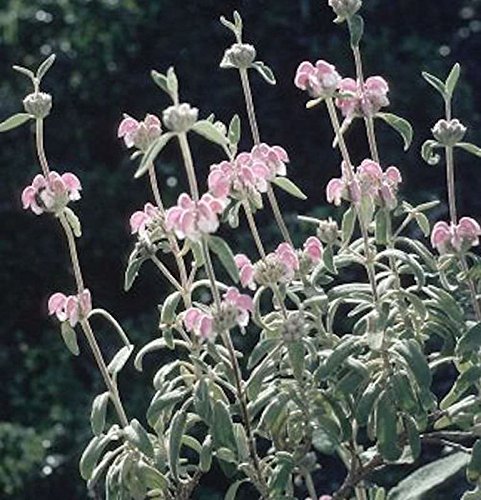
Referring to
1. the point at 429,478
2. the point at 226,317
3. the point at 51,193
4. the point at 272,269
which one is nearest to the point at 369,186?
the point at 272,269

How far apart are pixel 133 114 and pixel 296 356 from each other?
9.92 ft

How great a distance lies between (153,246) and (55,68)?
2.92 meters

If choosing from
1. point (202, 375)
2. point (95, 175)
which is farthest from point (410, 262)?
point (95, 175)

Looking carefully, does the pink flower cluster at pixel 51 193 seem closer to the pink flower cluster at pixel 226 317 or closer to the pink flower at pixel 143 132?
the pink flower at pixel 143 132

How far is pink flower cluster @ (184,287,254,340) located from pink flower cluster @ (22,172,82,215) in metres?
0.24

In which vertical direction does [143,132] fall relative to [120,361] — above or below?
above

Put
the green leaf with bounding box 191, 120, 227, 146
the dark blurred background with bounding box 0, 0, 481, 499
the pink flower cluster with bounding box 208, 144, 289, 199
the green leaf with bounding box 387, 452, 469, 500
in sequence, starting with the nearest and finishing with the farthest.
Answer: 1. the green leaf with bounding box 191, 120, 227, 146
2. the pink flower cluster with bounding box 208, 144, 289, 199
3. the green leaf with bounding box 387, 452, 469, 500
4. the dark blurred background with bounding box 0, 0, 481, 499

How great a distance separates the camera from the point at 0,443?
12.9 feet

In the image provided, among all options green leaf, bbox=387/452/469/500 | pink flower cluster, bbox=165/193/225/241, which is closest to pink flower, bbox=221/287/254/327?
pink flower cluster, bbox=165/193/225/241

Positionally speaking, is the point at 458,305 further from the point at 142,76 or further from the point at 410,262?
the point at 142,76

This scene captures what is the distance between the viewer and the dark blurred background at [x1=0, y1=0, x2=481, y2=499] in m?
4.32

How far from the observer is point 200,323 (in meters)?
1.67

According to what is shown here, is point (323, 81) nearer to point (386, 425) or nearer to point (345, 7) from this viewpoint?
point (345, 7)

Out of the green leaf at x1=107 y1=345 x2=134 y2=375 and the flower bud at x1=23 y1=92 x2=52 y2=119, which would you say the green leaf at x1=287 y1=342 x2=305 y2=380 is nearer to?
the green leaf at x1=107 y1=345 x2=134 y2=375
